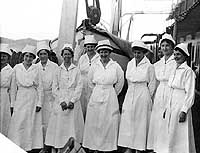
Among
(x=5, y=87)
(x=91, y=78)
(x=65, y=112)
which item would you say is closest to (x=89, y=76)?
(x=91, y=78)

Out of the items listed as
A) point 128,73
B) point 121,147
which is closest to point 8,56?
point 128,73

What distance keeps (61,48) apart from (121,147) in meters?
0.80

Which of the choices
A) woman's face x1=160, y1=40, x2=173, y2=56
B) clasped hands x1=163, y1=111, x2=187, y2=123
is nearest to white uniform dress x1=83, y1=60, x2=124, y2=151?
woman's face x1=160, y1=40, x2=173, y2=56

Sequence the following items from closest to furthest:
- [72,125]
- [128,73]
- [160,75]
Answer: [160,75] < [128,73] < [72,125]

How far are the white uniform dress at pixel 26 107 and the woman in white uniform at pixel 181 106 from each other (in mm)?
948

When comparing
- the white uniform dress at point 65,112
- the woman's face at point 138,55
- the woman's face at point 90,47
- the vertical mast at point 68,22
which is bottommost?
the white uniform dress at point 65,112

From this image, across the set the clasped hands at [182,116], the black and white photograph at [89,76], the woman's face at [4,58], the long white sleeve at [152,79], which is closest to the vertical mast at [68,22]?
the black and white photograph at [89,76]

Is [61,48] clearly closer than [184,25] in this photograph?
No

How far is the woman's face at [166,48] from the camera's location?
85.1 inches

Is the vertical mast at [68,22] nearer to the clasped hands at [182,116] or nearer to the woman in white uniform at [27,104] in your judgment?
the woman in white uniform at [27,104]

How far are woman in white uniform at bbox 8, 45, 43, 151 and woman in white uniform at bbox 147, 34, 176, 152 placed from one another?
828 mm

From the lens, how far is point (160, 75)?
7.26ft

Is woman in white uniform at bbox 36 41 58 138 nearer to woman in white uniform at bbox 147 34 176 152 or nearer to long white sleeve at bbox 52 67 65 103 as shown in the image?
long white sleeve at bbox 52 67 65 103

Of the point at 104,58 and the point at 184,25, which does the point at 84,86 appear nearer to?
the point at 104,58
